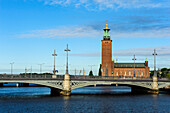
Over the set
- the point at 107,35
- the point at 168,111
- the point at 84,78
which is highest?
the point at 107,35

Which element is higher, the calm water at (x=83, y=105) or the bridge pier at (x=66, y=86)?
the bridge pier at (x=66, y=86)

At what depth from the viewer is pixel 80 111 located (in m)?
53.6

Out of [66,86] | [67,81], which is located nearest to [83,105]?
[67,81]

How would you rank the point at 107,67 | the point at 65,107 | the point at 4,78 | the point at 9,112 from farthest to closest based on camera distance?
1. the point at 107,67
2. the point at 4,78
3. the point at 65,107
4. the point at 9,112

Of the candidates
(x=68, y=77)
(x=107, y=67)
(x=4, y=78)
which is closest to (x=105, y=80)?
(x=68, y=77)

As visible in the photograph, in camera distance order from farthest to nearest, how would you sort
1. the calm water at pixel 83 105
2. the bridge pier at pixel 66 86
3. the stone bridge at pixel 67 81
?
the bridge pier at pixel 66 86
the stone bridge at pixel 67 81
the calm water at pixel 83 105

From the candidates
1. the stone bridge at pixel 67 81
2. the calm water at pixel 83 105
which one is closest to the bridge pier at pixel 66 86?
the stone bridge at pixel 67 81

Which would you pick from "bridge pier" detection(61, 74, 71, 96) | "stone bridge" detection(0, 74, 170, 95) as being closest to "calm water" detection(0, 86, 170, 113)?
"stone bridge" detection(0, 74, 170, 95)

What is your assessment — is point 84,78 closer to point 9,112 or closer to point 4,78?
point 4,78

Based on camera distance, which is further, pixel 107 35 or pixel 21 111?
pixel 107 35

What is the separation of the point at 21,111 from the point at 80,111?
11.0 m

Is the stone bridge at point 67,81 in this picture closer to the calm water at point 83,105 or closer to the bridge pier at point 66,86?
the bridge pier at point 66,86

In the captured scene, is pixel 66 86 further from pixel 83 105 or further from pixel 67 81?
pixel 83 105

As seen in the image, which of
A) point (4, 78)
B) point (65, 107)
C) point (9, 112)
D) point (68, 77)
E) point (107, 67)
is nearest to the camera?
point (9, 112)
